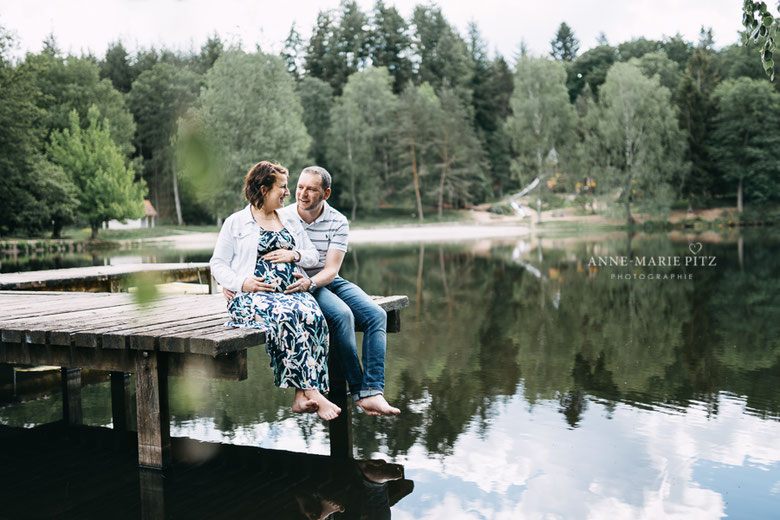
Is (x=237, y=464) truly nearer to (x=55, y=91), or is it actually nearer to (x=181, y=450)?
(x=181, y=450)

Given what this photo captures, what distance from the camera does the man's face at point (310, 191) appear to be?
511cm

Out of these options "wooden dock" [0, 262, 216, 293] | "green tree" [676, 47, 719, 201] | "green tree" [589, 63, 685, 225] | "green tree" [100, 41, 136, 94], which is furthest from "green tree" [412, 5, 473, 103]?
"wooden dock" [0, 262, 216, 293]

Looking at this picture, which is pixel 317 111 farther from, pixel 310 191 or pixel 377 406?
pixel 377 406

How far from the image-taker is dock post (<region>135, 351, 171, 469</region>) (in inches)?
184

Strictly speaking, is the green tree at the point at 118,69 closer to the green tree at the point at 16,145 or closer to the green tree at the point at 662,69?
the green tree at the point at 16,145

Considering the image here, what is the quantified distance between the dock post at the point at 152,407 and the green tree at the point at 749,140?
57.0 meters

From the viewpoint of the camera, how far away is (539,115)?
187 feet

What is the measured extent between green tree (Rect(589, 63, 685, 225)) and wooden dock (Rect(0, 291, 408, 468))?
160ft

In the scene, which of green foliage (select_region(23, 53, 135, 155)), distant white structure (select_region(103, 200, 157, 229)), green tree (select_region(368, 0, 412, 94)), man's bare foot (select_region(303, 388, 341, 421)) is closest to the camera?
man's bare foot (select_region(303, 388, 341, 421))

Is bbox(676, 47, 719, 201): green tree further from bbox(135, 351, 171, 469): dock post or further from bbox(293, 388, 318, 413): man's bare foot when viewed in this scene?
bbox(135, 351, 171, 469): dock post

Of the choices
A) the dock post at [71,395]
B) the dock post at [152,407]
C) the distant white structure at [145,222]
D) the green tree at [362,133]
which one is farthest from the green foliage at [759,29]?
the distant white structure at [145,222]

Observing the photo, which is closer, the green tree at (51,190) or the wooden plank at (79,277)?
the wooden plank at (79,277)

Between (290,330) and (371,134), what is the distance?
183 ft

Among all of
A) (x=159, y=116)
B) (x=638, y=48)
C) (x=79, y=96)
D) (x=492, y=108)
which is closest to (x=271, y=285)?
(x=79, y=96)
